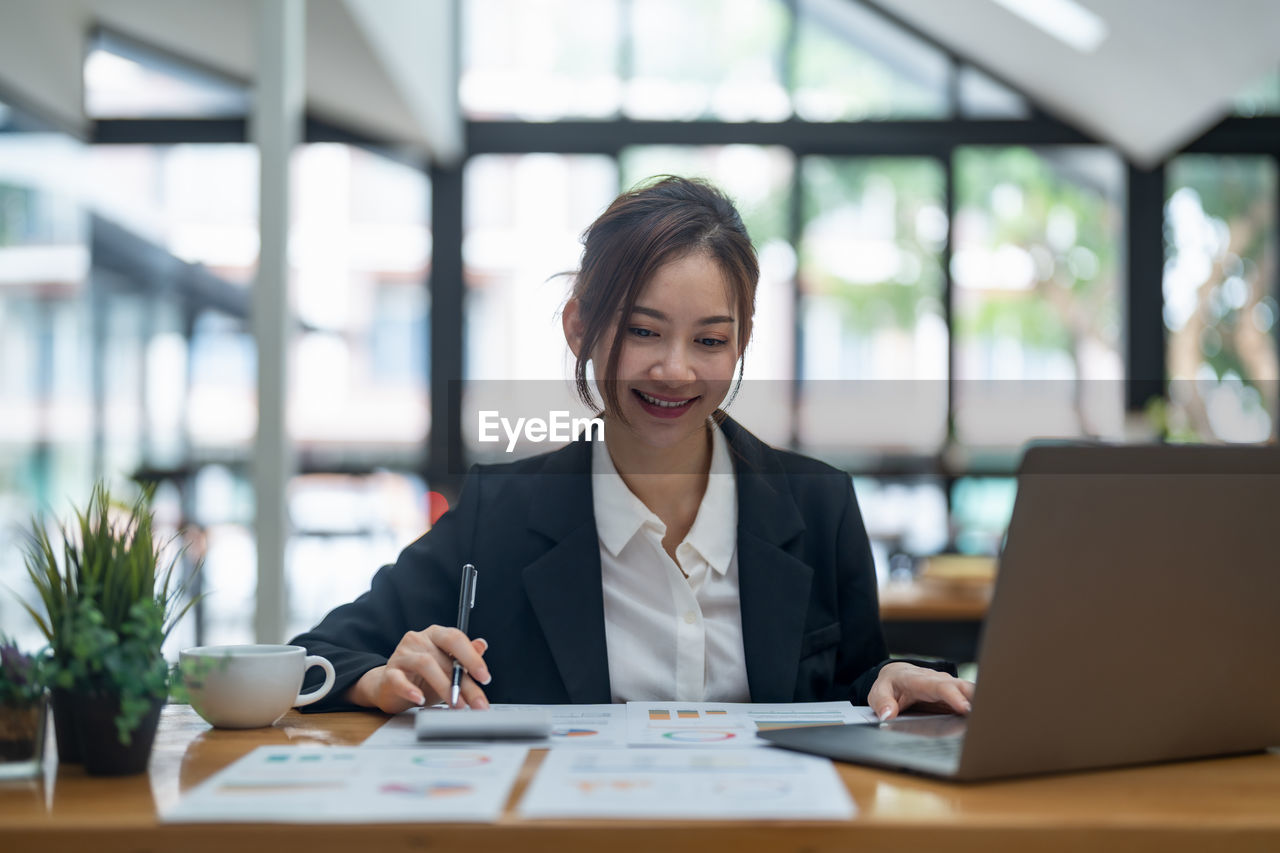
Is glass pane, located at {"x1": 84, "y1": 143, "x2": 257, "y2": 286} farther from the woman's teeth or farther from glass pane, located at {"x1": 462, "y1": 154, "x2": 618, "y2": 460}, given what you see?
the woman's teeth

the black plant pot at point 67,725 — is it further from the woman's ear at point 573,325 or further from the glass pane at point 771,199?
the glass pane at point 771,199

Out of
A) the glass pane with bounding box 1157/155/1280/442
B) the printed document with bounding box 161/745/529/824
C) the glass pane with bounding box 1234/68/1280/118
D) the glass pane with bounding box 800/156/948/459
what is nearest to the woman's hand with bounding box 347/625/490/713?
the printed document with bounding box 161/745/529/824

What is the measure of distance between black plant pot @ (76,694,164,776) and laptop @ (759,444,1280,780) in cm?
53

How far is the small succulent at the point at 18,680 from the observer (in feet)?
3.08

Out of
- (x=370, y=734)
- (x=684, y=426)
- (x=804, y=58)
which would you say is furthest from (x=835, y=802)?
(x=804, y=58)

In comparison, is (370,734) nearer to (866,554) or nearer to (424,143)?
(866,554)

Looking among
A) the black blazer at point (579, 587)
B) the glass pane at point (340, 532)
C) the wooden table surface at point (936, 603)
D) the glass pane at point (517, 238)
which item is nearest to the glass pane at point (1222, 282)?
the glass pane at point (517, 238)

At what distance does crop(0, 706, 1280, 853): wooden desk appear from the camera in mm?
798

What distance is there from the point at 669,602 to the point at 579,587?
117 millimetres

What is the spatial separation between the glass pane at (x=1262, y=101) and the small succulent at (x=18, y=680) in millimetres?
6317

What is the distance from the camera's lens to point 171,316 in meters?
5.49

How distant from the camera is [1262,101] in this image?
595 centimetres

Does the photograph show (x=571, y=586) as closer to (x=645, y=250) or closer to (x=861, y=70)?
(x=645, y=250)

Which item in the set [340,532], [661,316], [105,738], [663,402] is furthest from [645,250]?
[340,532]
